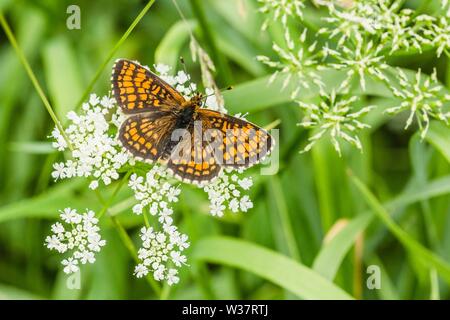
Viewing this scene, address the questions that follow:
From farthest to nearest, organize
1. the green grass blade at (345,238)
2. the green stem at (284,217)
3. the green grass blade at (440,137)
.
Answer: the green stem at (284,217)
the green grass blade at (345,238)
the green grass blade at (440,137)

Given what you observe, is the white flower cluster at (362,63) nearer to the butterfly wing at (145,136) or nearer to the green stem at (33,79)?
the butterfly wing at (145,136)

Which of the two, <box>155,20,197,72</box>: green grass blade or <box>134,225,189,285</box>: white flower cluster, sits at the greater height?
<box>155,20,197,72</box>: green grass blade

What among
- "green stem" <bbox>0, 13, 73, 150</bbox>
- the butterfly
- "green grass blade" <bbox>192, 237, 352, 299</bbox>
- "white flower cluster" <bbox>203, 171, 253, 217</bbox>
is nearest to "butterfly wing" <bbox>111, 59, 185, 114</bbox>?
the butterfly

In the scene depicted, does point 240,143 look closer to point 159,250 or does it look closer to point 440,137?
point 159,250

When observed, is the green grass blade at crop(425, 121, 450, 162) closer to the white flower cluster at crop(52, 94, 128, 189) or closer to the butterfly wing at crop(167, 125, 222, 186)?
the butterfly wing at crop(167, 125, 222, 186)

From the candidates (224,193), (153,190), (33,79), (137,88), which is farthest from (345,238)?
(33,79)

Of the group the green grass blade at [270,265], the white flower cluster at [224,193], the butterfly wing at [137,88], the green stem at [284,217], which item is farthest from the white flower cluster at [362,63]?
the green stem at [284,217]
